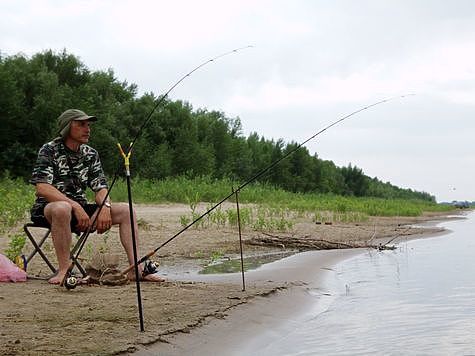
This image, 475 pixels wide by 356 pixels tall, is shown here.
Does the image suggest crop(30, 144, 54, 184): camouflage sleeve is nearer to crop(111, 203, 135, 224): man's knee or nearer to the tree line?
crop(111, 203, 135, 224): man's knee

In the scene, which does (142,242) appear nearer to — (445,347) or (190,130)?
(445,347)

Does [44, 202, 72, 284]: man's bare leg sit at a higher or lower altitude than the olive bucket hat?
lower

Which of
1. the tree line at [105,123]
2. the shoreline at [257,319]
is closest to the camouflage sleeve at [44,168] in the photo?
the shoreline at [257,319]

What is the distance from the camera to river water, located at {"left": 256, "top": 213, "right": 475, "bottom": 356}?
4.00 metres

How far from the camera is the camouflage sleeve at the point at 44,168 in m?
5.46

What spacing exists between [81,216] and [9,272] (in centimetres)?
73

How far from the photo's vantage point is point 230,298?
15.7 feet

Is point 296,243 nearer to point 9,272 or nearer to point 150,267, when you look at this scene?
point 150,267

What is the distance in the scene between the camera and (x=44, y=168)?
5.50m

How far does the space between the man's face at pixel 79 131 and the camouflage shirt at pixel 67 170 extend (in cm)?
12

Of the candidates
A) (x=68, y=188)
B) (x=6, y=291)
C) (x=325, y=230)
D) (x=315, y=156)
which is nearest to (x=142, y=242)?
(x=68, y=188)

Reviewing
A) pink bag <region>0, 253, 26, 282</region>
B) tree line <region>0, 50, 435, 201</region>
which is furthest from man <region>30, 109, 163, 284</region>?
tree line <region>0, 50, 435, 201</region>

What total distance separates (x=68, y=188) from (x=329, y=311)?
236 centimetres

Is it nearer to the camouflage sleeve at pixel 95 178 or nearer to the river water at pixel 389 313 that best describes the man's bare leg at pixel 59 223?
the camouflage sleeve at pixel 95 178
